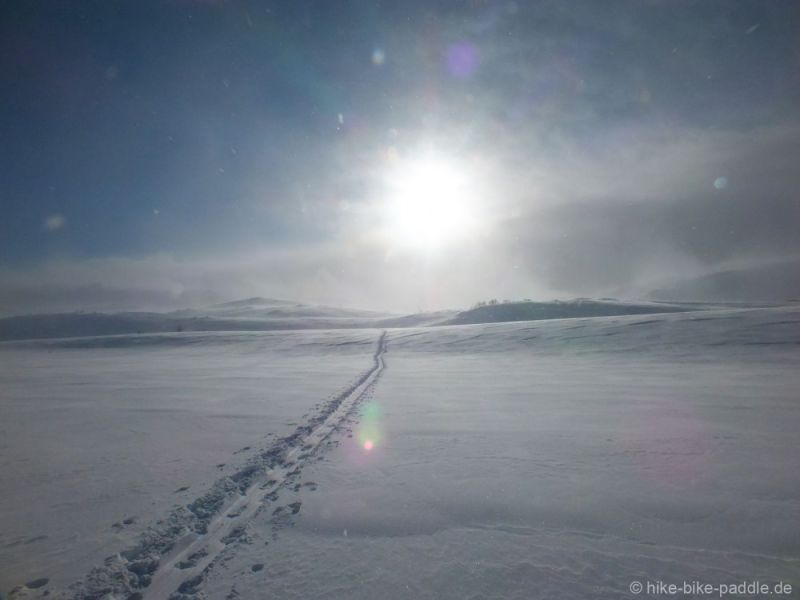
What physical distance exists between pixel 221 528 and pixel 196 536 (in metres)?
0.26

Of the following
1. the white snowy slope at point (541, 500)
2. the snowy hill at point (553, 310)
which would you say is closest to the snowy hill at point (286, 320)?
the snowy hill at point (553, 310)

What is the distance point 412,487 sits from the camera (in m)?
5.57

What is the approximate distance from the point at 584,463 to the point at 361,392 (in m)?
7.39

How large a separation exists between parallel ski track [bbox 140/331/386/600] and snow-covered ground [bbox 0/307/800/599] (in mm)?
26

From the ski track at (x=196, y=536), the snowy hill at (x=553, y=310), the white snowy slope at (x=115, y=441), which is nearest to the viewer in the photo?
the ski track at (x=196, y=536)

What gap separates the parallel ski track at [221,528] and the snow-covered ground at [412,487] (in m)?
0.03

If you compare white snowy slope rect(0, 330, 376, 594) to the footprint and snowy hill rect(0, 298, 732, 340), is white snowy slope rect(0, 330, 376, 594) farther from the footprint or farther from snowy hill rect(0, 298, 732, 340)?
snowy hill rect(0, 298, 732, 340)

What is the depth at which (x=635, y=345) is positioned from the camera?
19.4 m

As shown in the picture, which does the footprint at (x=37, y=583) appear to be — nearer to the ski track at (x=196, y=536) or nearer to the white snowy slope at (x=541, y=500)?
the ski track at (x=196, y=536)

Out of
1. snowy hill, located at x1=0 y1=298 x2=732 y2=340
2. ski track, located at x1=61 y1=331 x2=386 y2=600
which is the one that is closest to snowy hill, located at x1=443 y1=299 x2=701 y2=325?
snowy hill, located at x1=0 y1=298 x2=732 y2=340

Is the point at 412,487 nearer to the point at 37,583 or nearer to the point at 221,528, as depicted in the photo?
the point at 221,528

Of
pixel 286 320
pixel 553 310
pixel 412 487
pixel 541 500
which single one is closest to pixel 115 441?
pixel 412 487

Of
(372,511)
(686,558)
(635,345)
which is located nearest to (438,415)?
(372,511)

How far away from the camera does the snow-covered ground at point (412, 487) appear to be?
12.5ft
